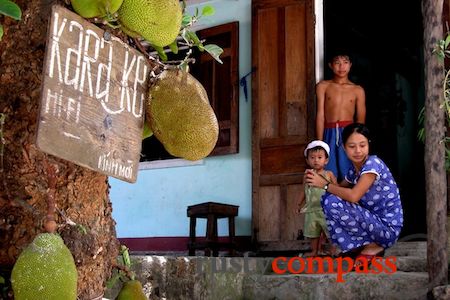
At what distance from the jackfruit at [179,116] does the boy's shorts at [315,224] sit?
3.30m

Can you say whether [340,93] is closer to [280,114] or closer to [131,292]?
[280,114]

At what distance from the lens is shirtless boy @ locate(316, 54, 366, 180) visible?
17.4 feet

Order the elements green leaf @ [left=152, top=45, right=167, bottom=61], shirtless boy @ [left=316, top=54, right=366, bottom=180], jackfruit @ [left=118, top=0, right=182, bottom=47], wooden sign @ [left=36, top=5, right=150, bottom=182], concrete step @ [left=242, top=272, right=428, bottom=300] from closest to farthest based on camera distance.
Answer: wooden sign @ [left=36, top=5, right=150, bottom=182] < jackfruit @ [left=118, top=0, right=182, bottom=47] < green leaf @ [left=152, top=45, right=167, bottom=61] < concrete step @ [left=242, top=272, right=428, bottom=300] < shirtless boy @ [left=316, top=54, right=366, bottom=180]

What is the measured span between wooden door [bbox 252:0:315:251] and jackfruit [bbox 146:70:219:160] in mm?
3975

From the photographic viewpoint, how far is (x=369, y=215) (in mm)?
4188

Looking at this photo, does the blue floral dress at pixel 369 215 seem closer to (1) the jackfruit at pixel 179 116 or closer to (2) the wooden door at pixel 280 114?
(2) the wooden door at pixel 280 114

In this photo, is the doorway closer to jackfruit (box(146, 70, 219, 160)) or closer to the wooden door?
the wooden door

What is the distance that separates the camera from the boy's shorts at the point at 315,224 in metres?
4.68

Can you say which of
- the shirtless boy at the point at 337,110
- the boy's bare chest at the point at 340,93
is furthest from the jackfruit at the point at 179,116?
the boy's bare chest at the point at 340,93

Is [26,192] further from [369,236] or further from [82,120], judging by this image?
[369,236]

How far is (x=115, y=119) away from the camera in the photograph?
1.34 meters

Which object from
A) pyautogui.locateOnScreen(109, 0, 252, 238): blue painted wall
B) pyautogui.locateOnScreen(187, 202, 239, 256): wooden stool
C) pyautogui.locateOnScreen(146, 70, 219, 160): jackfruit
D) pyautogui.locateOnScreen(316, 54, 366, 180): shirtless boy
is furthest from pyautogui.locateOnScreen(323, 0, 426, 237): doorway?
pyautogui.locateOnScreen(146, 70, 219, 160): jackfruit

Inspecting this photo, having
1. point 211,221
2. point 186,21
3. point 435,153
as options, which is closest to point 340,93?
point 211,221

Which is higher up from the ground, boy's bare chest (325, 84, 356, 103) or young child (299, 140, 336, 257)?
boy's bare chest (325, 84, 356, 103)
